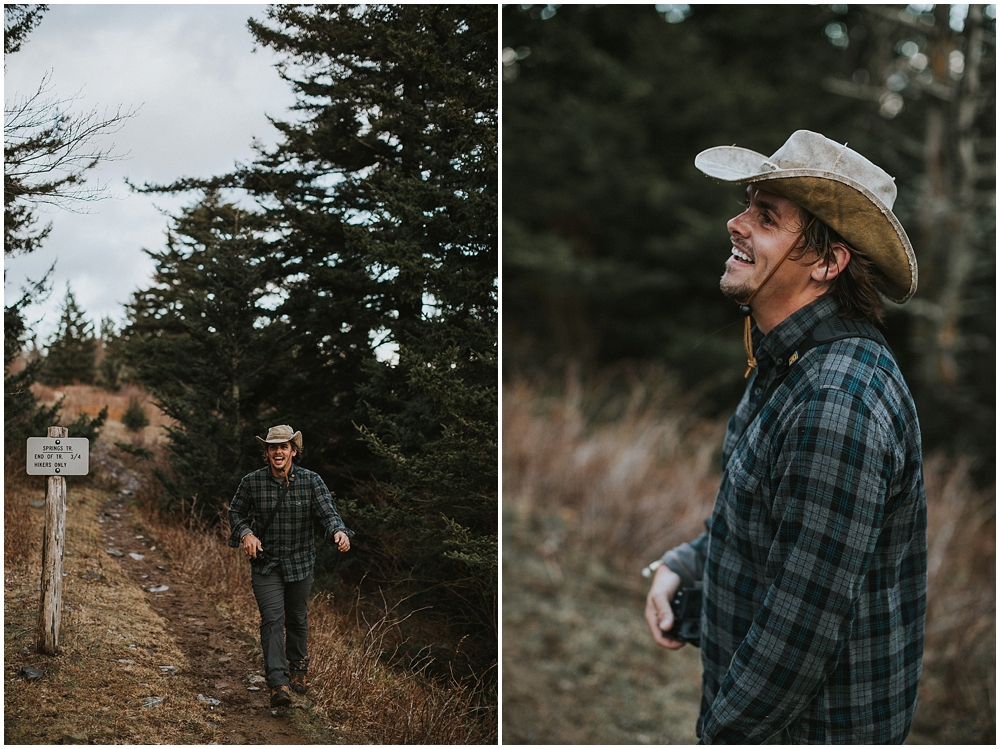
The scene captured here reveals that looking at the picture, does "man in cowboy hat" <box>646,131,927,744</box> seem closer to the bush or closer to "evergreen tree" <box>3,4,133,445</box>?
the bush

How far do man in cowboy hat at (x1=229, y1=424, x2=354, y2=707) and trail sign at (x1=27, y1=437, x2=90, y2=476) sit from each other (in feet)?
1.82

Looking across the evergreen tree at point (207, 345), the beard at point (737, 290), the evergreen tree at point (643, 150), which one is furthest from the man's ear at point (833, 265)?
the evergreen tree at point (643, 150)

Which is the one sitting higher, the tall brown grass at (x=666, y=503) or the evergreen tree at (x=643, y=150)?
the evergreen tree at (x=643, y=150)

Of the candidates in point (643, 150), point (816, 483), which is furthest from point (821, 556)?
point (643, 150)

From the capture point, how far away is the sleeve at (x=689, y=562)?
1.82m

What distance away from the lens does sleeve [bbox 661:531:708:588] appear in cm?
182

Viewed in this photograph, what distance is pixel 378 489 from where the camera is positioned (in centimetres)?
232

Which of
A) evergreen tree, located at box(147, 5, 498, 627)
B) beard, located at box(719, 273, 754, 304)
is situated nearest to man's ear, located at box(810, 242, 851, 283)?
beard, located at box(719, 273, 754, 304)

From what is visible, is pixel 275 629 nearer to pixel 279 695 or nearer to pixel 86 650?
pixel 279 695

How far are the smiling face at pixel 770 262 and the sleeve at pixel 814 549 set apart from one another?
0.31 metres

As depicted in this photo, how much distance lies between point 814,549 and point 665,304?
501 cm

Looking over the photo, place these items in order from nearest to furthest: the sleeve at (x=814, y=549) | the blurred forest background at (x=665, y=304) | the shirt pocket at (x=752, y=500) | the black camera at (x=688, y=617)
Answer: the sleeve at (x=814, y=549), the shirt pocket at (x=752, y=500), the black camera at (x=688, y=617), the blurred forest background at (x=665, y=304)

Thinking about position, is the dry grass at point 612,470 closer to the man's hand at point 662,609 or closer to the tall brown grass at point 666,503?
the tall brown grass at point 666,503

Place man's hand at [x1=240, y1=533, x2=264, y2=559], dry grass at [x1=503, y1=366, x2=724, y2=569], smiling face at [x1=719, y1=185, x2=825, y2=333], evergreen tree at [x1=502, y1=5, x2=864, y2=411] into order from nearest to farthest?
smiling face at [x1=719, y1=185, x2=825, y2=333]
man's hand at [x1=240, y1=533, x2=264, y2=559]
dry grass at [x1=503, y1=366, x2=724, y2=569]
evergreen tree at [x1=502, y1=5, x2=864, y2=411]
